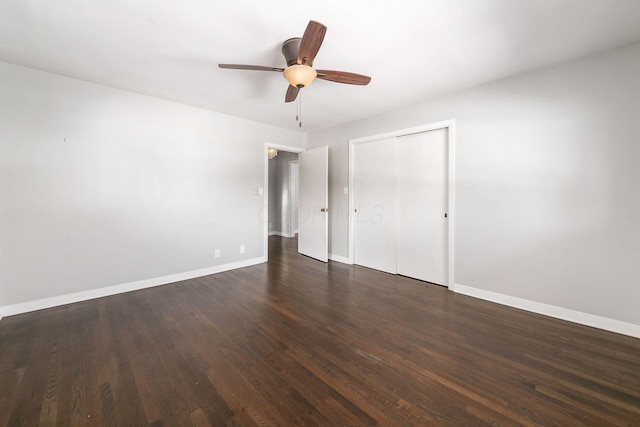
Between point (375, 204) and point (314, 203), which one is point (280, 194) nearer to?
point (314, 203)

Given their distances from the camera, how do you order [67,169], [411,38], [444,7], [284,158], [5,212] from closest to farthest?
[444,7], [411,38], [5,212], [67,169], [284,158]

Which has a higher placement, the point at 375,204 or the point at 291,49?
the point at 291,49

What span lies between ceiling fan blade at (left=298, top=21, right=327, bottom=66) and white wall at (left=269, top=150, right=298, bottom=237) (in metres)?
4.91

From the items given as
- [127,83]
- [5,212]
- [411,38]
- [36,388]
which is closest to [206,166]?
[127,83]

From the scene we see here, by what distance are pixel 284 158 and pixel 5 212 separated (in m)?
5.10

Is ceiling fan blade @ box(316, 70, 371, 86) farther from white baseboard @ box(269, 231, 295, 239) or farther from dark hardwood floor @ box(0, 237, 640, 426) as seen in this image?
white baseboard @ box(269, 231, 295, 239)

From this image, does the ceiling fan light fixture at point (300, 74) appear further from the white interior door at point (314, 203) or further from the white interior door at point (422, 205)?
the white interior door at point (314, 203)

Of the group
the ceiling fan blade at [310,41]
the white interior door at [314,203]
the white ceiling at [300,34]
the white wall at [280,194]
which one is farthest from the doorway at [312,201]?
the ceiling fan blade at [310,41]

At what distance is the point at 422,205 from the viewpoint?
341 cm

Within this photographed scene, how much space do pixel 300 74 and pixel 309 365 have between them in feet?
7.18

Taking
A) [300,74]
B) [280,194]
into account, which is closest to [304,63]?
[300,74]

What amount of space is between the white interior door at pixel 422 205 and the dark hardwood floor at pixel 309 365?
0.69 m

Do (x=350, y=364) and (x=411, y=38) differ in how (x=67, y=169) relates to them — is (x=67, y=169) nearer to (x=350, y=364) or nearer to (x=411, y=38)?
(x=350, y=364)

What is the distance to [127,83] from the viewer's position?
278 cm
